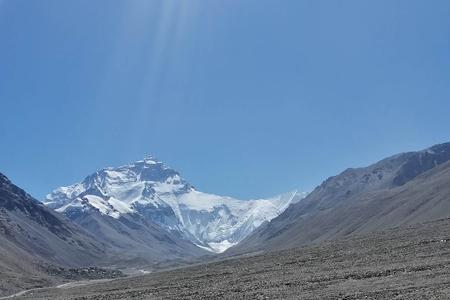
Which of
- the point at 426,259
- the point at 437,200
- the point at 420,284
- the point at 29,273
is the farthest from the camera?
the point at 29,273

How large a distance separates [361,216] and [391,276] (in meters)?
161

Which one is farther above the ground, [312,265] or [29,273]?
[29,273]

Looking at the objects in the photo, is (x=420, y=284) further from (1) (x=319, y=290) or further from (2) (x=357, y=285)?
(1) (x=319, y=290)

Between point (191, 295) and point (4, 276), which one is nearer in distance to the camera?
point (191, 295)

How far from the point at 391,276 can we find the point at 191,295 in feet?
58.5

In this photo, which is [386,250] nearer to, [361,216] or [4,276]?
[4,276]

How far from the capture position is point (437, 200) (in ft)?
476

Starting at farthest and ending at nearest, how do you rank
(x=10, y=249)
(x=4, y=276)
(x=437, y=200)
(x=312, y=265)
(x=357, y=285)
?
1. (x=10, y=249)
2. (x=437, y=200)
3. (x=4, y=276)
4. (x=312, y=265)
5. (x=357, y=285)

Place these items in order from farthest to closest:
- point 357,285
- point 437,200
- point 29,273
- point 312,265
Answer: point 29,273
point 437,200
point 312,265
point 357,285

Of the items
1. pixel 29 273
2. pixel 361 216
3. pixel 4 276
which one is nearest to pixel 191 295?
pixel 4 276

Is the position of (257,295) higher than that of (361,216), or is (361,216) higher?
(361,216)

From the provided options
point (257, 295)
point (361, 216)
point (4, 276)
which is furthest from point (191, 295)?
point (361, 216)

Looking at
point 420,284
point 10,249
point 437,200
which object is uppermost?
point 10,249

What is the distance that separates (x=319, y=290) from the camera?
40.8m
